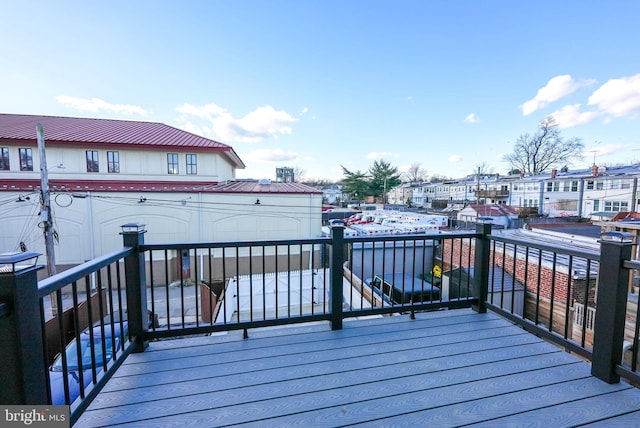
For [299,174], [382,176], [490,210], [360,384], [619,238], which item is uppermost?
[299,174]

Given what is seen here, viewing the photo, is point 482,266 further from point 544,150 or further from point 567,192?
point 544,150

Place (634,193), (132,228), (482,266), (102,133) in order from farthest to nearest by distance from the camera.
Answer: (634,193), (102,133), (482,266), (132,228)

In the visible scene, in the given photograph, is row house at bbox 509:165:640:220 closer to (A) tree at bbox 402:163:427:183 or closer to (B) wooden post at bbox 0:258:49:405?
(A) tree at bbox 402:163:427:183

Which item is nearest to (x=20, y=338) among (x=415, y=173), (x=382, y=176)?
(x=382, y=176)

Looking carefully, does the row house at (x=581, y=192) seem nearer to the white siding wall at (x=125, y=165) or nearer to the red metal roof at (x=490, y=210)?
A: the red metal roof at (x=490, y=210)

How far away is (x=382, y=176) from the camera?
1204 inches

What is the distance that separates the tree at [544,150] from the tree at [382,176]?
14443 mm

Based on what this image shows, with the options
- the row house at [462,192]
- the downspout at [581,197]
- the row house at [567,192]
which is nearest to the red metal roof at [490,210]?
the row house at [567,192]

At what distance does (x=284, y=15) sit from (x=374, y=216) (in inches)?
518

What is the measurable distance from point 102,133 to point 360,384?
54.2ft

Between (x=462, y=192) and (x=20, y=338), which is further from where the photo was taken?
(x=462, y=192)

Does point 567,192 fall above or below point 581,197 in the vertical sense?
above

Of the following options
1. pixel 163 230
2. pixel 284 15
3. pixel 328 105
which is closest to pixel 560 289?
pixel 284 15

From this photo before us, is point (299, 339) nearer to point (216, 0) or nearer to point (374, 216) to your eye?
point (216, 0)
